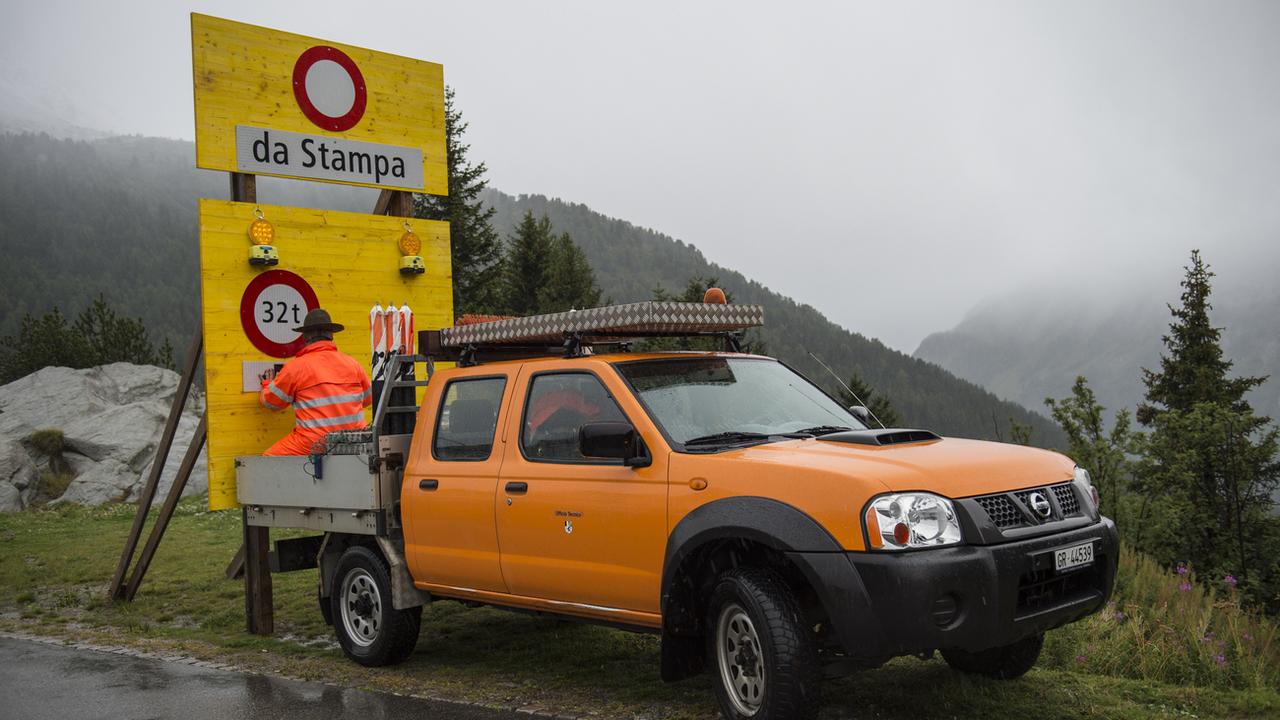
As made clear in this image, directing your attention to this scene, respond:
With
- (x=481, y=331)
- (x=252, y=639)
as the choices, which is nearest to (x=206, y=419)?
(x=252, y=639)

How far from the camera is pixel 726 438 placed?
556 cm

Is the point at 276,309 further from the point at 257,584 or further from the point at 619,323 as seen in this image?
the point at 619,323

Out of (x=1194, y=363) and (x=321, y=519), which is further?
(x=1194, y=363)

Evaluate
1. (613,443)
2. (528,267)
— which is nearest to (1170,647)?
(613,443)

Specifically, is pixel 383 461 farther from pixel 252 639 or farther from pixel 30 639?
pixel 30 639

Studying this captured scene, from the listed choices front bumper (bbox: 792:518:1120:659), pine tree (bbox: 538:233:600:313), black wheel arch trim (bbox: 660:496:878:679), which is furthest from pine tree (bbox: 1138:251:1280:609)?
pine tree (bbox: 538:233:600:313)

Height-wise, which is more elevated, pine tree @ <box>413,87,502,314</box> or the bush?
pine tree @ <box>413,87,502,314</box>

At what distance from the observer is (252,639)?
8539mm

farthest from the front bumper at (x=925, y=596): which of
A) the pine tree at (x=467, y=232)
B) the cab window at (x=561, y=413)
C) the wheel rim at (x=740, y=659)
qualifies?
the pine tree at (x=467, y=232)

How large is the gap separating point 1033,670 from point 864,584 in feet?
7.62

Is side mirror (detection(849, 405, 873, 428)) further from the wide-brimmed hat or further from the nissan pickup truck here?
the wide-brimmed hat

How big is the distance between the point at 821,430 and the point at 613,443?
4.10 ft

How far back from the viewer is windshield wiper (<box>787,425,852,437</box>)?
18.8ft

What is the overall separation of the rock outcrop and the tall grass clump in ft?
69.2
